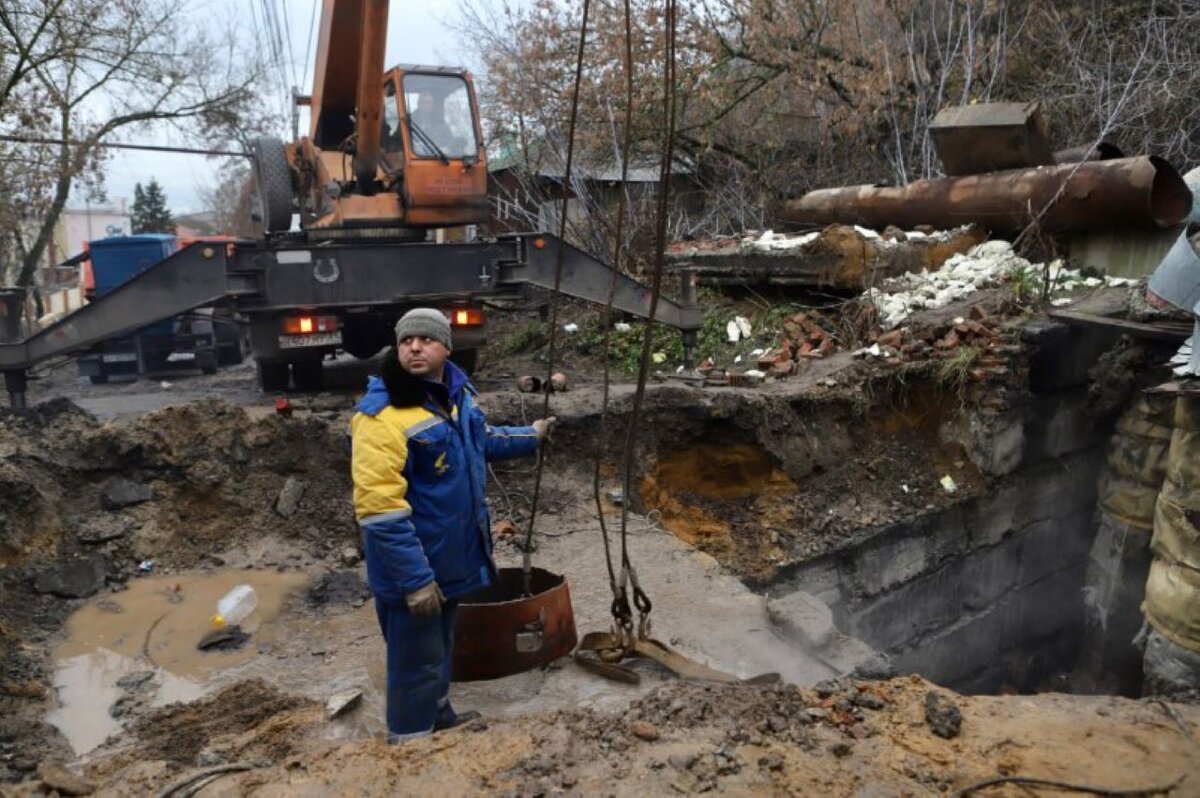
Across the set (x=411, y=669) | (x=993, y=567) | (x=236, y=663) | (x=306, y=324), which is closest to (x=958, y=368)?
(x=993, y=567)

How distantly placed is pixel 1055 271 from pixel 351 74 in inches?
274

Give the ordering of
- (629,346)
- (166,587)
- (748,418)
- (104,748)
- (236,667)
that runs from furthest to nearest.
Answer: (629,346) → (748,418) → (166,587) → (236,667) → (104,748)

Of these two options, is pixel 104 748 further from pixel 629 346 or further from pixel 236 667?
pixel 629 346

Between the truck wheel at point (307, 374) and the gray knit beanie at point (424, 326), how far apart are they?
483cm

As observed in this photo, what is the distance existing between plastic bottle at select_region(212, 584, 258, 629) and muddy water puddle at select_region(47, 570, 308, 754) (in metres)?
0.05

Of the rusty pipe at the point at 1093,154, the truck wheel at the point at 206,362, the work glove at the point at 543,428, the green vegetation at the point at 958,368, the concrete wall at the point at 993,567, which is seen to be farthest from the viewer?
the truck wheel at the point at 206,362

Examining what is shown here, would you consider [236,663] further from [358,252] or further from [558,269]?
[358,252]

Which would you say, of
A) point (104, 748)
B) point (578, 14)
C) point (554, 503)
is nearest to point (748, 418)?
point (554, 503)

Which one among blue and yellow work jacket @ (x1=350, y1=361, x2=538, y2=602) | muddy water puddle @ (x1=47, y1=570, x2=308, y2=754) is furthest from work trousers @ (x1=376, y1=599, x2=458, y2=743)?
muddy water puddle @ (x1=47, y1=570, x2=308, y2=754)

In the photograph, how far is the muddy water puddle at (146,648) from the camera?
11.9ft

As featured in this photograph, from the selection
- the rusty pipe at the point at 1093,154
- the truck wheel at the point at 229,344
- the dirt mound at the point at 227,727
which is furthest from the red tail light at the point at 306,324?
the truck wheel at the point at 229,344

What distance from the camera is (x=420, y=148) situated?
7.72m

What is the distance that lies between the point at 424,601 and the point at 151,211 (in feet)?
139

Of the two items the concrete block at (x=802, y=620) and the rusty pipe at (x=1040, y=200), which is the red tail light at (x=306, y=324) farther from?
the rusty pipe at (x=1040, y=200)
